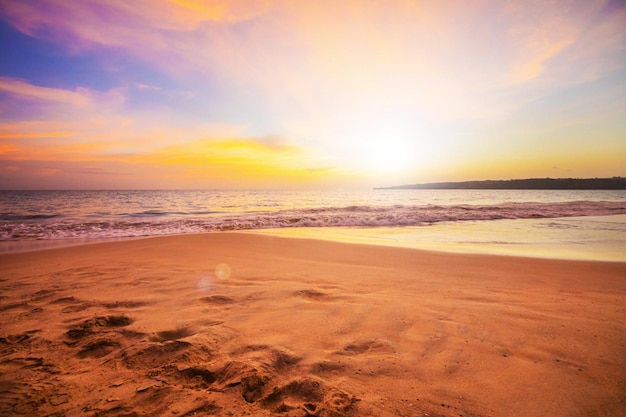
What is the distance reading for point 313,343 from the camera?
2.98 meters

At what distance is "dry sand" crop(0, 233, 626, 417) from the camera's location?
214 cm

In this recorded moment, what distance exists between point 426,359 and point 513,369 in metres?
0.71

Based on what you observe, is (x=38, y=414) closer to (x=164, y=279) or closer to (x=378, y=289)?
(x=164, y=279)

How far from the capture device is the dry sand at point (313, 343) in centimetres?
214

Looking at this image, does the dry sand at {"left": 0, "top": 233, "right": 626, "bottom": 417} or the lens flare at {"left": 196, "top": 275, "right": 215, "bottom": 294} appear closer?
the dry sand at {"left": 0, "top": 233, "right": 626, "bottom": 417}

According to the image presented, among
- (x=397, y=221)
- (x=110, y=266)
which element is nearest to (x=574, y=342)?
(x=110, y=266)

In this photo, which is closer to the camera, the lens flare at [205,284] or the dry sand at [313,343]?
the dry sand at [313,343]

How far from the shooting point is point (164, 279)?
5348 mm

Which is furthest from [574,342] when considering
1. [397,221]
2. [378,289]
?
[397,221]

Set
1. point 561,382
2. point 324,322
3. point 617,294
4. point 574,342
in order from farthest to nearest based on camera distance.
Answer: point 617,294, point 324,322, point 574,342, point 561,382

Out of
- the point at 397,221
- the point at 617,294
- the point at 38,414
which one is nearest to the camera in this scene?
the point at 38,414

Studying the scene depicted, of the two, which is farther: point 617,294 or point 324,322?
point 617,294

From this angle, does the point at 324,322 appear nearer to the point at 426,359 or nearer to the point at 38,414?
the point at 426,359

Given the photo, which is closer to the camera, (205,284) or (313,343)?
(313,343)
